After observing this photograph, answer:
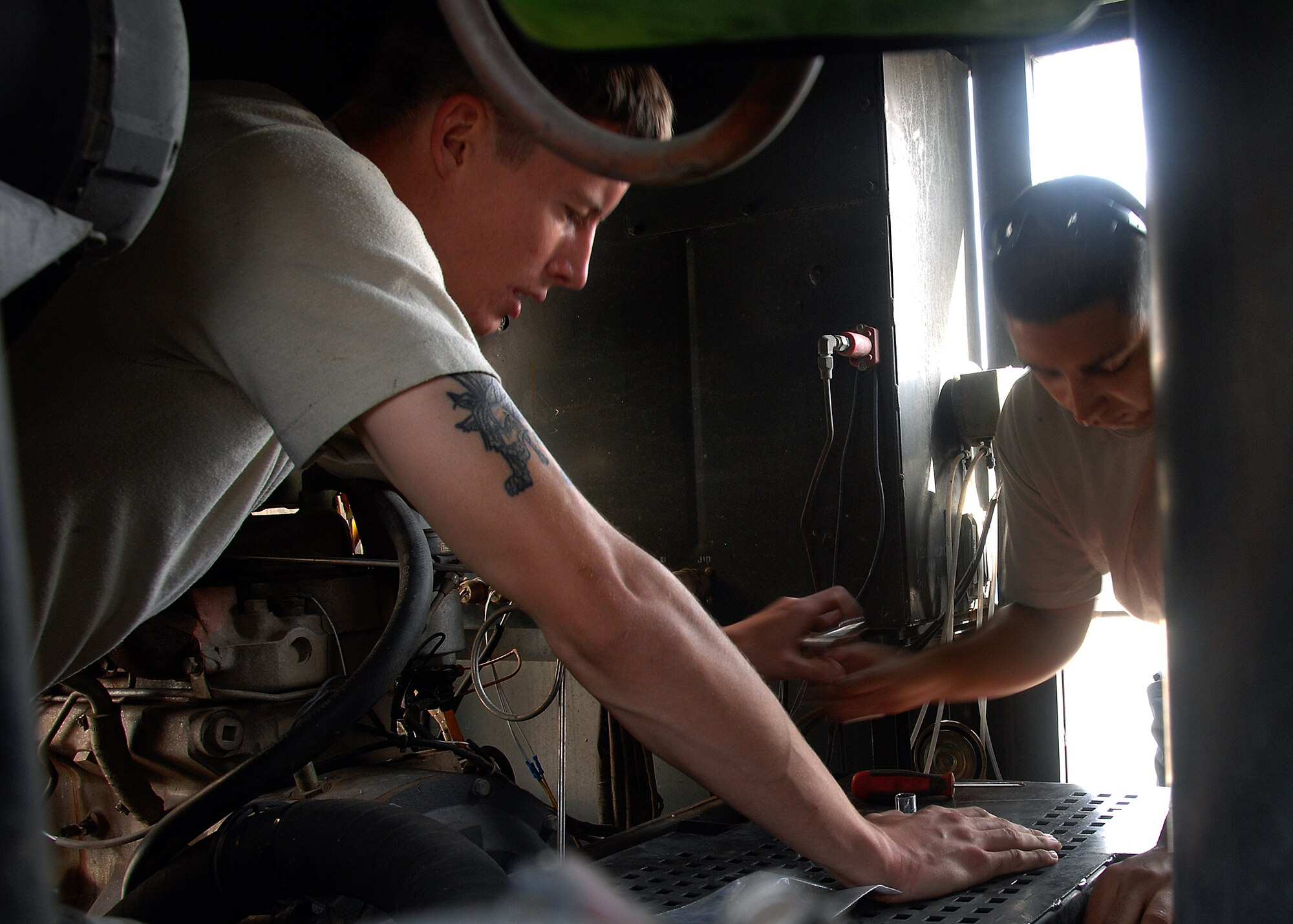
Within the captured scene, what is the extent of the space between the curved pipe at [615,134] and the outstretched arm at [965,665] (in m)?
1.03

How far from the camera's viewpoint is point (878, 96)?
5.89ft

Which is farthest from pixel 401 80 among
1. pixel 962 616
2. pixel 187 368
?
pixel 962 616

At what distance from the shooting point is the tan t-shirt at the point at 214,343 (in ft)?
2.24

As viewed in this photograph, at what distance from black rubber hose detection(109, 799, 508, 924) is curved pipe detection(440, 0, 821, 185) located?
597mm

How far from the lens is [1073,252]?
124 cm

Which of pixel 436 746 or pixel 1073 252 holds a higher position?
pixel 1073 252

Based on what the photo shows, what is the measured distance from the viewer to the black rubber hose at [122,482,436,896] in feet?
4.29

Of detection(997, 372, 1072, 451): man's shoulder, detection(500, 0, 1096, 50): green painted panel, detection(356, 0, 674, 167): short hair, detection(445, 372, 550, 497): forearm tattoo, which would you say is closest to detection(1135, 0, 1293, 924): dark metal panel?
detection(500, 0, 1096, 50): green painted panel

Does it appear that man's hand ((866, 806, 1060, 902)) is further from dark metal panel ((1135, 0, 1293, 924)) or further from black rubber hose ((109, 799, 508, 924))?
dark metal panel ((1135, 0, 1293, 924))

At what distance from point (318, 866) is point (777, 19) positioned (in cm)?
94

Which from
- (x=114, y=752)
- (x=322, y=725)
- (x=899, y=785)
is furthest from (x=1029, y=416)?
(x=114, y=752)

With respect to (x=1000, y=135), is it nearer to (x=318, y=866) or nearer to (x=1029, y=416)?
(x=1029, y=416)

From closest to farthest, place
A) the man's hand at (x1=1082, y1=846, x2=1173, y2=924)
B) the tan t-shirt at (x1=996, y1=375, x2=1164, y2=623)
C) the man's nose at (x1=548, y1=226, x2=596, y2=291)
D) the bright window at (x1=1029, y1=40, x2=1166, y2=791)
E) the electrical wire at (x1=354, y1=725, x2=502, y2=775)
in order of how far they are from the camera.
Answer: the man's hand at (x1=1082, y1=846, x2=1173, y2=924) < the man's nose at (x1=548, y1=226, x2=596, y2=291) < the tan t-shirt at (x1=996, y1=375, x2=1164, y2=623) < the electrical wire at (x1=354, y1=725, x2=502, y2=775) < the bright window at (x1=1029, y1=40, x2=1166, y2=791)

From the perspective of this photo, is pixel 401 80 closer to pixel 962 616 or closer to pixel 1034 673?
→ pixel 1034 673
